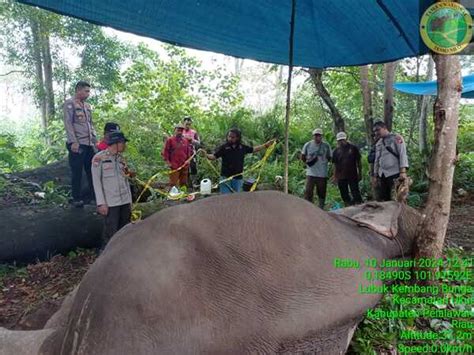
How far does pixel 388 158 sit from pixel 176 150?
3742 millimetres

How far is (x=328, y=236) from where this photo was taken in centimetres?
225

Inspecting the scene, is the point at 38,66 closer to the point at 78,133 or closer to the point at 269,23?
the point at 78,133

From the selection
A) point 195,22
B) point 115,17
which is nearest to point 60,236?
point 115,17

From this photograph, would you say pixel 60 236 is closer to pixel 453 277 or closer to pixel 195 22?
pixel 195 22

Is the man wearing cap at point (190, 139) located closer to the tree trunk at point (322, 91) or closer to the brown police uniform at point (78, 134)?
the brown police uniform at point (78, 134)

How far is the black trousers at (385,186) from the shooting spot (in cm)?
632

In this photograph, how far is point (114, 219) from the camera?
15.4 feet

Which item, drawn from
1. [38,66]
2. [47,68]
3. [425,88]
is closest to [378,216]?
[425,88]

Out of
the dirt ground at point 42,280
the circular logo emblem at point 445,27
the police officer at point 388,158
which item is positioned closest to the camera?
the circular logo emblem at point 445,27

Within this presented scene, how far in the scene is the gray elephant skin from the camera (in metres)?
1.65

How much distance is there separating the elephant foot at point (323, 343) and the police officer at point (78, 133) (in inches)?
179

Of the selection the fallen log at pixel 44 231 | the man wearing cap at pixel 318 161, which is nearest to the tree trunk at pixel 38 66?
the fallen log at pixel 44 231

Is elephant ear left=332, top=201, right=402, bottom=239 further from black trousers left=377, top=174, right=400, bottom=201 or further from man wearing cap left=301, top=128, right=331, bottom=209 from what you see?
man wearing cap left=301, top=128, right=331, bottom=209

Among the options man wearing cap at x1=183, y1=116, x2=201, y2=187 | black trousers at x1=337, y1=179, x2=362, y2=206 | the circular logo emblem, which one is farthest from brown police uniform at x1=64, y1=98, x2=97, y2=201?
the circular logo emblem
